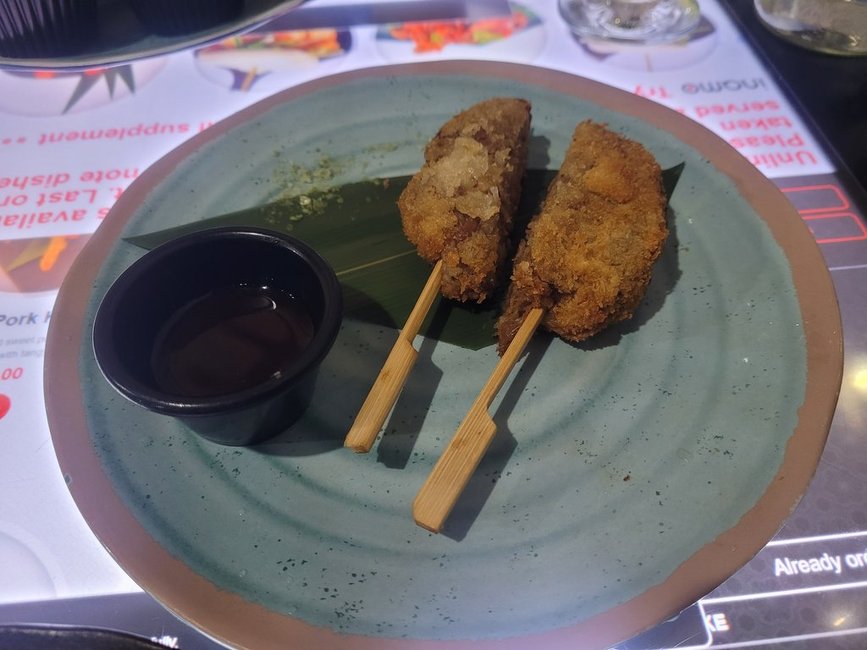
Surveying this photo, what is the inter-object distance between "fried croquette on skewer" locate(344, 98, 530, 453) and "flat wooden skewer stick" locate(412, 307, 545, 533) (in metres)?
0.27

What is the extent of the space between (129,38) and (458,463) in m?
3.10

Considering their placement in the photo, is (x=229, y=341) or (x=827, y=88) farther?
(x=827, y=88)

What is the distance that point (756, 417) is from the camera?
184cm

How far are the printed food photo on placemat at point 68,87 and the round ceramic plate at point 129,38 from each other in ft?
0.24

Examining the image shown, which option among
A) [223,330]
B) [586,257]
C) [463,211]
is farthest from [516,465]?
[223,330]

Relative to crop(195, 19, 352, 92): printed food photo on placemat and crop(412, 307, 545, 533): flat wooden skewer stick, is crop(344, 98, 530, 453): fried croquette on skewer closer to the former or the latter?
crop(412, 307, 545, 533): flat wooden skewer stick

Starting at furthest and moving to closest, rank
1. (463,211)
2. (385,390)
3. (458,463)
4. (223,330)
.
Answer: (463,211)
(223,330)
(385,390)
(458,463)

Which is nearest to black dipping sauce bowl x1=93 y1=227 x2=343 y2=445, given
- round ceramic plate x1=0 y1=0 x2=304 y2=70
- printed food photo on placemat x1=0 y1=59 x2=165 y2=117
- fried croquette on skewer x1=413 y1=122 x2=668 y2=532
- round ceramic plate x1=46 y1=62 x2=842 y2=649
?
round ceramic plate x1=46 y1=62 x2=842 y2=649

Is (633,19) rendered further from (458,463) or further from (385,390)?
(458,463)

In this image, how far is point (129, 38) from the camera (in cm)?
341

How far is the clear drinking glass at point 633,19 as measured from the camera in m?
3.38

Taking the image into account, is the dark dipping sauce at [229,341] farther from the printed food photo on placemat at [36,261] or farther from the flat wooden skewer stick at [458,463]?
the printed food photo on placemat at [36,261]

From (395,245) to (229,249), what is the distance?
640 millimetres

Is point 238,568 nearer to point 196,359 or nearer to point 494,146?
point 196,359
